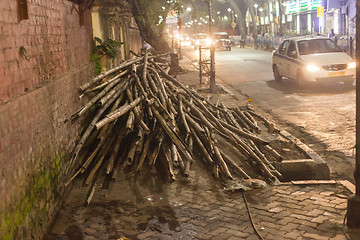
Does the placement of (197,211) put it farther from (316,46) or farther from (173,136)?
(316,46)

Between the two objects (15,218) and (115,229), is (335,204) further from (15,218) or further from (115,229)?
(15,218)

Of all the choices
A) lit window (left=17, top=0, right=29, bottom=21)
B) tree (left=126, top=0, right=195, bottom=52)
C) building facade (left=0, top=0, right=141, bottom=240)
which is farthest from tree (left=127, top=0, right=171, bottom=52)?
lit window (left=17, top=0, right=29, bottom=21)

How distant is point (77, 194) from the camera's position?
5938mm

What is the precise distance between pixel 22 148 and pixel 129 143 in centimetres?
283

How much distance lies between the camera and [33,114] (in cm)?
466

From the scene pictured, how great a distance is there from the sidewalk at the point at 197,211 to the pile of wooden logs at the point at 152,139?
0.77 feet

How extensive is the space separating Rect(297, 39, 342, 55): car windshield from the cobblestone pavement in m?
10.7

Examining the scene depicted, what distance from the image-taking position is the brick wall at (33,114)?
389 centimetres

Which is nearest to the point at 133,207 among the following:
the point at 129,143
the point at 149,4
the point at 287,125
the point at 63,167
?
the point at 63,167

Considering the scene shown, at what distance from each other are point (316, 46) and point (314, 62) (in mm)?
1504

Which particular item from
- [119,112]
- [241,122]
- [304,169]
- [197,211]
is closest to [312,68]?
[241,122]

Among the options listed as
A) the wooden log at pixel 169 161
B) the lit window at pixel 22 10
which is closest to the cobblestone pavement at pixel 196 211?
the wooden log at pixel 169 161

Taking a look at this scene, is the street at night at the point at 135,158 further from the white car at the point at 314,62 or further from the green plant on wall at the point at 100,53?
the white car at the point at 314,62

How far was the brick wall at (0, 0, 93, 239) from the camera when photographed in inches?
153
